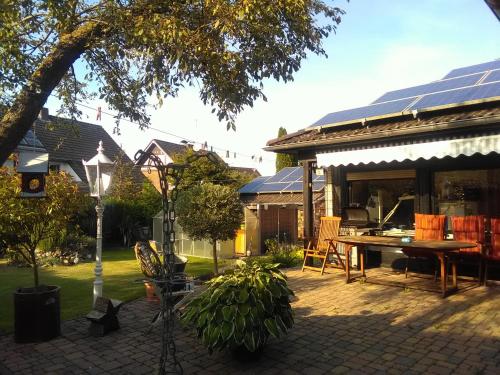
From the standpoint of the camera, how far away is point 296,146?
979cm

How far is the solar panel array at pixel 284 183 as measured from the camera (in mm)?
16491

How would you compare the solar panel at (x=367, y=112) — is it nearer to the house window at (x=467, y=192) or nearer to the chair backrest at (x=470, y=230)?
the house window at (x=467, y=192)

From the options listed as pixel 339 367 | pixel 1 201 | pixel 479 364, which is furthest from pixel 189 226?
pixel 479 364

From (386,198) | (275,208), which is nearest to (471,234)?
(386,198)

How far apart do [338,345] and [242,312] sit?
1.40m

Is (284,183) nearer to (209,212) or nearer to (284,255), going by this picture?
(284,255)

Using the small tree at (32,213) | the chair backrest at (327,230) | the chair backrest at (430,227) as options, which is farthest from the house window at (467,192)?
the small tree at (32,213)

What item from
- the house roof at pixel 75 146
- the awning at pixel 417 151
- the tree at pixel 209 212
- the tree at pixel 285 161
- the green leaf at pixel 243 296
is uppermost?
the house roof at pixel 75 146

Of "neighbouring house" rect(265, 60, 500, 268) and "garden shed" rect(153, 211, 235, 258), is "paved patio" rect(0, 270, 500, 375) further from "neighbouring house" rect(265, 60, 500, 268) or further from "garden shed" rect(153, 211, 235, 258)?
"garden shed" rect(153, 211, 235, 258)

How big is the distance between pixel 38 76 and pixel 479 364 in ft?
19.6

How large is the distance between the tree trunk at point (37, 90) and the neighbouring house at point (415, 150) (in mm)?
5378

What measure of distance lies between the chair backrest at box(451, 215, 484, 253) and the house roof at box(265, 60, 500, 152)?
5.76 feet

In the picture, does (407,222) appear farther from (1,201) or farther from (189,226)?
(1,201)

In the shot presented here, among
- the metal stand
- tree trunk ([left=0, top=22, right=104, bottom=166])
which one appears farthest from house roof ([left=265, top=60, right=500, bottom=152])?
tree trunk ([left=0, top=22, right=104, bottom=166])
